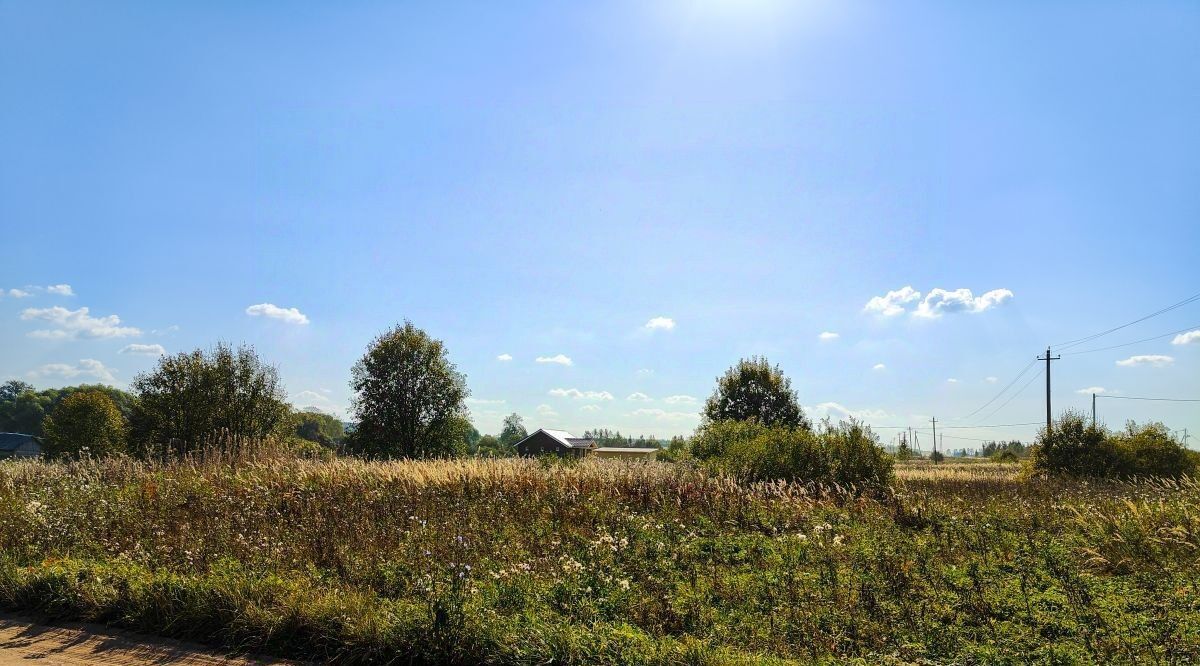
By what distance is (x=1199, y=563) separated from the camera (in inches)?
283

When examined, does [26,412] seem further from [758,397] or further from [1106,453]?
[1106,453]

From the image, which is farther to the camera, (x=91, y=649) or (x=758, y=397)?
(x=758, y=397)

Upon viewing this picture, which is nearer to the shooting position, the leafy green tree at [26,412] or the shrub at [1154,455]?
the shrub at [1154,455]

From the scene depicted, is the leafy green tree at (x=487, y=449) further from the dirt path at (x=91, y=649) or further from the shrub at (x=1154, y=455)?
the shrub at (x=1154, y=455)

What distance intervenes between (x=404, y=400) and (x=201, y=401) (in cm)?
935

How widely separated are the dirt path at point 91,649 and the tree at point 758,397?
99.2ft

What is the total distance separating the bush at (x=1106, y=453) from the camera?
24516 millimetres

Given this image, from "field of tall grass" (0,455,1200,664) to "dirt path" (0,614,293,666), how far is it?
0.64ft

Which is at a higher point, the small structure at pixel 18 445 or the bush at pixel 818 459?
the bush at pixel 818 459

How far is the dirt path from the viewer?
5.01 meters

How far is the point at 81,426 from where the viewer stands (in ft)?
134

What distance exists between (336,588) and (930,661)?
477cm

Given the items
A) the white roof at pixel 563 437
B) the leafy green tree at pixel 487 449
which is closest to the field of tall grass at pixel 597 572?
the leafy green tree at pixel 487 449

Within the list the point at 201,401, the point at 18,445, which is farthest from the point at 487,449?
the point at 18,445
